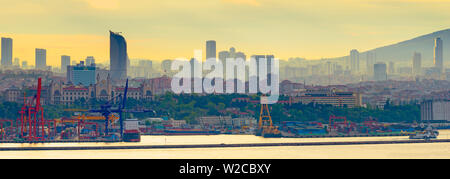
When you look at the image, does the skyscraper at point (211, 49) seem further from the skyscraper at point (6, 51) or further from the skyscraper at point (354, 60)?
the skyscraper at point (354, 60)

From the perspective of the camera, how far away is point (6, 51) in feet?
376

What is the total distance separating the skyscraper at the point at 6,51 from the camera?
114 metres

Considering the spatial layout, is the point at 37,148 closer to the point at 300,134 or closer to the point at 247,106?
the point at 300,134

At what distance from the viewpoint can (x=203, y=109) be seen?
2505 inches

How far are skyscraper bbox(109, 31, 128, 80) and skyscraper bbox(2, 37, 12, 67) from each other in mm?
14608

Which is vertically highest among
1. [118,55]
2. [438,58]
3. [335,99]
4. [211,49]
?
[438,58]

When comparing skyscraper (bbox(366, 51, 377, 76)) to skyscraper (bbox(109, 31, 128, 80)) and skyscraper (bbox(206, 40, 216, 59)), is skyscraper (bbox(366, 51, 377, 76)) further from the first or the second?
skyscraper (bbox(109, 31, 128, 80))

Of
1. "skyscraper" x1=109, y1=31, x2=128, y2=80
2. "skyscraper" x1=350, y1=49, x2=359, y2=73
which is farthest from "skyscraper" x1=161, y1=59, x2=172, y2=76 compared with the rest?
"skyscraper" x1=350, y1=49, x2=359, y2=73

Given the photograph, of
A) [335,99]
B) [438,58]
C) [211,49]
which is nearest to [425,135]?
[335,99]

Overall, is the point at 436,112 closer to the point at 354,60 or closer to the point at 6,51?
the point at 6,51

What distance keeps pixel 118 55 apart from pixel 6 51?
52.5ft

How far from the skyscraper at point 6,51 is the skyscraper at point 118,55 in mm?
14608

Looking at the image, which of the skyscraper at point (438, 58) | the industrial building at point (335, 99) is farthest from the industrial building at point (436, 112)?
the skyscraper at point (438, 58)
